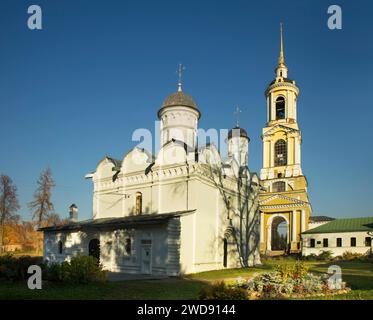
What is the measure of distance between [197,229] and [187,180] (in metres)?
3.06

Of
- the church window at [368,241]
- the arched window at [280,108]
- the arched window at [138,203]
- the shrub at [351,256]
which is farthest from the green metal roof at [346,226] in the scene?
the arched window at [138,203]

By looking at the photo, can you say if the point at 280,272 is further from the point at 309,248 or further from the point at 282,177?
→ the point at 282,177

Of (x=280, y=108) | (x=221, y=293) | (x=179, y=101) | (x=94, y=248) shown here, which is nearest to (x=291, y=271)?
(x=221, y=293)

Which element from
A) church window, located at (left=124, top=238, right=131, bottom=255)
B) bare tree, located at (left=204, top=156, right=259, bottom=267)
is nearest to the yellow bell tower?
bare tree, located at (left=204, top=156, right=259, bottom=267)

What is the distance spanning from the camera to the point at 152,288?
15258mm

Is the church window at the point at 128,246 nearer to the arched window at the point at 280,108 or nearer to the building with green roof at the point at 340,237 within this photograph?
the building with green roof at the point at 340,237

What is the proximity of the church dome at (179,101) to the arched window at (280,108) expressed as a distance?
1092 inches

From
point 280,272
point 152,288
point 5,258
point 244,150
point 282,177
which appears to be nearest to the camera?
point 280,272

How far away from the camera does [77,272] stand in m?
14.8

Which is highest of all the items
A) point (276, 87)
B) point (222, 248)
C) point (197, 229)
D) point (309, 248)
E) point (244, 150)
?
point (276, 87)

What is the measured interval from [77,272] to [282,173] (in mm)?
41489

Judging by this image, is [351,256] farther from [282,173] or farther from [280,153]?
[280,153]

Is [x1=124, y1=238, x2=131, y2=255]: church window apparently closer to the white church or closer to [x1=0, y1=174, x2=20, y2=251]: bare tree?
the white church
